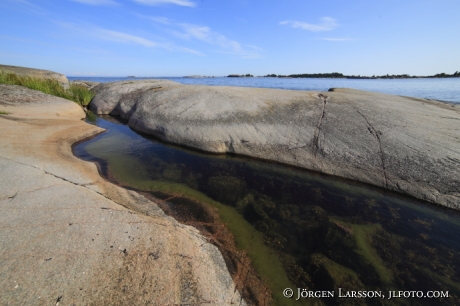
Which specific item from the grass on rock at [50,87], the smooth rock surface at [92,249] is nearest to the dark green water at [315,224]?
the smooth rock surface at [92,249]

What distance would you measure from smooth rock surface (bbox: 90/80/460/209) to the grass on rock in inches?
357

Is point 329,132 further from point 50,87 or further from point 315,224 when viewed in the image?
point 50,87

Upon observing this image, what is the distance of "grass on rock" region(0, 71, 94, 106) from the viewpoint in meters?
14.4

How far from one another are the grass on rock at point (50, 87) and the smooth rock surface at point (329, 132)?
357 inches

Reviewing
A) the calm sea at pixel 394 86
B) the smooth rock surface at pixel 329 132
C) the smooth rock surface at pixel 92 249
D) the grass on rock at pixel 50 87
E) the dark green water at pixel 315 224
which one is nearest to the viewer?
the smooth rock surface at pixel 92 249

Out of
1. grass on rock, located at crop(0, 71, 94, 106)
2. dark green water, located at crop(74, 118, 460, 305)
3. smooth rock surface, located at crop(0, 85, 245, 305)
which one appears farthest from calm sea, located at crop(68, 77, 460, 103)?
grass on rock, located at crop(0, 71, 94, 106)

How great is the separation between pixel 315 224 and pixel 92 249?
169 inches

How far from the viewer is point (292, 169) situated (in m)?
7.04

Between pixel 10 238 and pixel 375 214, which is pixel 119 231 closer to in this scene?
pixel 10 238

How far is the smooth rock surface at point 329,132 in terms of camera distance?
5.75m

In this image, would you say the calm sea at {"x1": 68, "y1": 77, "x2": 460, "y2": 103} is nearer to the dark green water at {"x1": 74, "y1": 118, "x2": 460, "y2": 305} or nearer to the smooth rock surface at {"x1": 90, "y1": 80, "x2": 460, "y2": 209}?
the smooth rock surface at {"x1": 90, "y1": 80, "x2": 460, "y2": 209}

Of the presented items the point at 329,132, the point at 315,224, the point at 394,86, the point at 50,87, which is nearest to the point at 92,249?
the point at 315,224

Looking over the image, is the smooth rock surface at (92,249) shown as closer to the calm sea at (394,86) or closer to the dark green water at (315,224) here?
the dark green water at (315,224)

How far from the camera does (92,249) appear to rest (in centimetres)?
305
